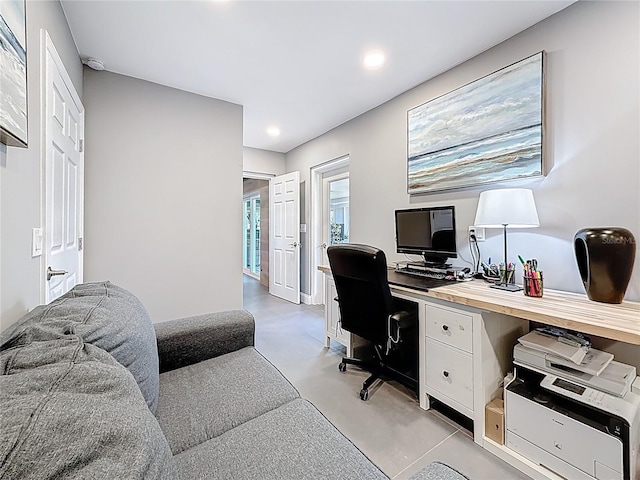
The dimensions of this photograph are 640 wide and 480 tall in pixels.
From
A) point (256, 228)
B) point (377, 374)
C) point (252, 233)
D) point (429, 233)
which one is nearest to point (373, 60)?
point (429, 233)

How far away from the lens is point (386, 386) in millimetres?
2107

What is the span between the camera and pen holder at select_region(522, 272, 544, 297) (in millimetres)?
1570

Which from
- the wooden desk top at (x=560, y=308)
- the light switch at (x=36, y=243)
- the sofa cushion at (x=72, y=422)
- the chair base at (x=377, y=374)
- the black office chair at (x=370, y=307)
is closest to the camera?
the sofa cushion at (x=72, y=422)

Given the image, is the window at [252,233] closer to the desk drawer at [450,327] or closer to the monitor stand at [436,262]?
the monitor stand at [436,262]

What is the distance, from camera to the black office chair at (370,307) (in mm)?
1803

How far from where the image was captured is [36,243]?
1.26 metres

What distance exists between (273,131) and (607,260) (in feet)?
11.9

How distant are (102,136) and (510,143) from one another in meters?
3.26

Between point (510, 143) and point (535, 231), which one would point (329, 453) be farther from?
point (510, 143)

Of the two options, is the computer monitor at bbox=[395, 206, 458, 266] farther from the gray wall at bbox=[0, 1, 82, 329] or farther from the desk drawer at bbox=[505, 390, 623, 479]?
the gray wall at bbox=[0, 1, 82, 329]

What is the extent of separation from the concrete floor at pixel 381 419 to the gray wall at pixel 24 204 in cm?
165

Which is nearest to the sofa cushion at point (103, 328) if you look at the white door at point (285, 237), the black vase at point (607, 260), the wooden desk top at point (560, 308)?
the wooden desk top at point (560, 308)

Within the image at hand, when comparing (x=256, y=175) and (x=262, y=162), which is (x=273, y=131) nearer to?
(x=262, y=162)

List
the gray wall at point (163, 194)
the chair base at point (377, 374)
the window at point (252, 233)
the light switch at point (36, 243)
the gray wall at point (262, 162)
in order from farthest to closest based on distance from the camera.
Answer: the window at point (252, 233), the gray wall at point (262, 162), the gray wall at point (163, 194), the chair base at point (377, 374), the light switch at point (36, 243)
